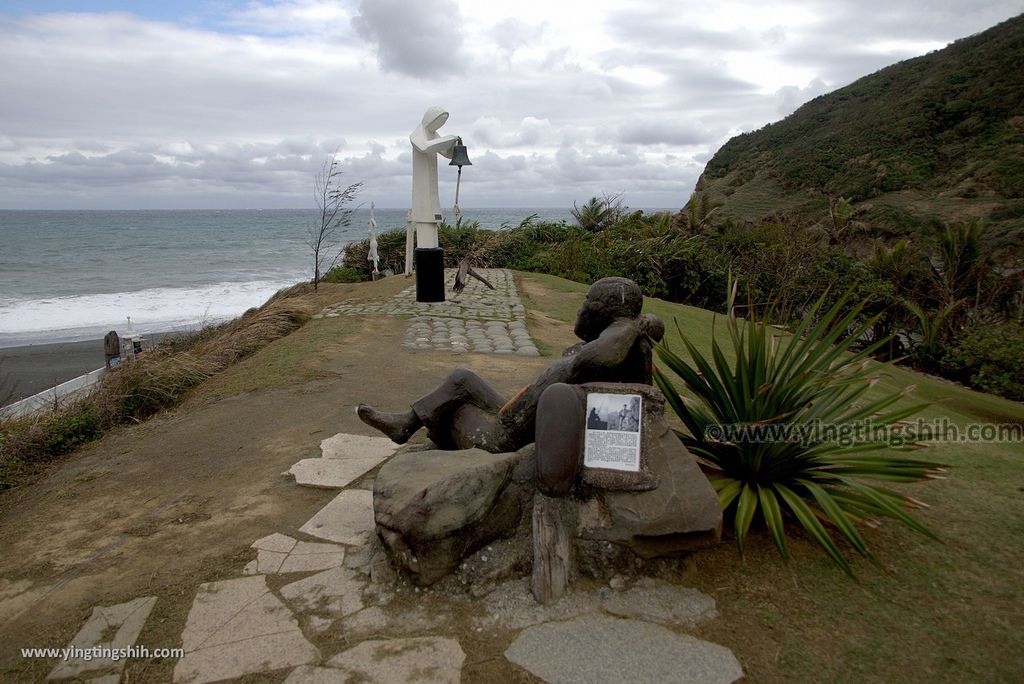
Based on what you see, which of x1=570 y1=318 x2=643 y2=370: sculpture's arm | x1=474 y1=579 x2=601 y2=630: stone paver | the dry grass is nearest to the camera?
x1=474 y1=579 x2=601 y2=630: stone paver

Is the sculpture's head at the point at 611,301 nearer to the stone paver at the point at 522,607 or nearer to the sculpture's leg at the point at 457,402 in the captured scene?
the sculpture's leg at the point at 457,402

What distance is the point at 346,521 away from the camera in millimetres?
3535

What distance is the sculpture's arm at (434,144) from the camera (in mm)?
11188

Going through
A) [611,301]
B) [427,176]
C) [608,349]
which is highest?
[427,176]

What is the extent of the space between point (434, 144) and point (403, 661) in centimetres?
997

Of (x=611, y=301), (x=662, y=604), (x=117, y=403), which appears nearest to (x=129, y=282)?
(x=117, y=403)

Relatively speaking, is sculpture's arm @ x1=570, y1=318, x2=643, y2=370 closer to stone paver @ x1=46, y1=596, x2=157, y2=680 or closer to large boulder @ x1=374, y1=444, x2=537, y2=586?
large boulder @ x1=374, y1=444, x2=537, y2=586

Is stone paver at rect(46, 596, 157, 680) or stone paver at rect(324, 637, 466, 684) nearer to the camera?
stone paver at rect(324, 637, 466, 684)

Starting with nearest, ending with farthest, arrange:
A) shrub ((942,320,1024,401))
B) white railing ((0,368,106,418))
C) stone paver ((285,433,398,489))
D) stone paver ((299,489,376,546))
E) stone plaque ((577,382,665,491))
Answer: stone plaque ((577,382,665,491)), stone paver ((299,489,376,546)), stone paver ((285,433,398,489)), white railing ((0,368,106,418)), shrub ((942,320,1024,401))

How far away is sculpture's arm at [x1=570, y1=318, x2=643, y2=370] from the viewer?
9.94 feet

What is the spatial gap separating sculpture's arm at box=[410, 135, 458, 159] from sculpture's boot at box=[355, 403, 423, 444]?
865 centimetres

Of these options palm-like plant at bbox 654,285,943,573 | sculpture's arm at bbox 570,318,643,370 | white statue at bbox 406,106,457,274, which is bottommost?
palm-like plant at bbox 654,285,943,573

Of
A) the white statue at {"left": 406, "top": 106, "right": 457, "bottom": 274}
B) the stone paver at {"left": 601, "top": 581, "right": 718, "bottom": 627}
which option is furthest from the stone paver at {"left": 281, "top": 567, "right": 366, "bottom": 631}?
the white statue at {"left": 406, "top": 106, "right": 457, "bottom": 274}

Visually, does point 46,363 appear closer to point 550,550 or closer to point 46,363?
point 46,363
